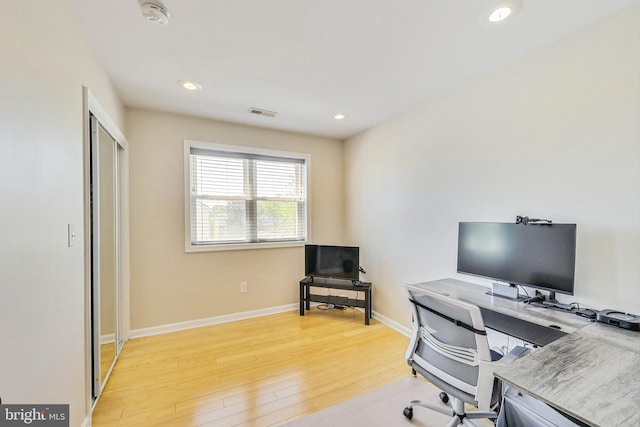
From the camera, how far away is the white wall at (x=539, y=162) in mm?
1530

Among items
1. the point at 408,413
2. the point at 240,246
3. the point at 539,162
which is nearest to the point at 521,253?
the point at 539,162

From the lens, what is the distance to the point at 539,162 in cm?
191

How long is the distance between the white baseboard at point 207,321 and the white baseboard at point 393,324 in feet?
3.77

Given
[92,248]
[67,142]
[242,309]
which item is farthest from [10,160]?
[242,309]

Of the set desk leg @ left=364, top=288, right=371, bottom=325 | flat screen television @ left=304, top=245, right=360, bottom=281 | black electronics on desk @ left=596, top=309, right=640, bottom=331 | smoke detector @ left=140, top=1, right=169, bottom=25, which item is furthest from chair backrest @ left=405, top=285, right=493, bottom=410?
smoke detector @ left=140, top=1, right=169, bottom=25

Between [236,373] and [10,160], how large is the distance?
2120 millimetres

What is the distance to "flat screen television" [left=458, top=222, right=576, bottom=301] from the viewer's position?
1636 millimetres

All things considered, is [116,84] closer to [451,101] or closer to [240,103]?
[240,103]

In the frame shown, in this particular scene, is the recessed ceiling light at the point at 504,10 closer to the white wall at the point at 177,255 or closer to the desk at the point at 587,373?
the desk at the point at 587,373

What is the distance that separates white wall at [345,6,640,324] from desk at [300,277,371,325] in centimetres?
31

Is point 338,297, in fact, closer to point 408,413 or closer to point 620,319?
point 408,413

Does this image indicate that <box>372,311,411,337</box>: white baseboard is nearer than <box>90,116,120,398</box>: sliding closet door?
No

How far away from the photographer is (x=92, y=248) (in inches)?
71.9

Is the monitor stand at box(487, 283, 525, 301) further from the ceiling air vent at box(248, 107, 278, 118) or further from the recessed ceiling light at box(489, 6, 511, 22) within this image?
the ceiling air vent at box(248, 107, 278, 118)
